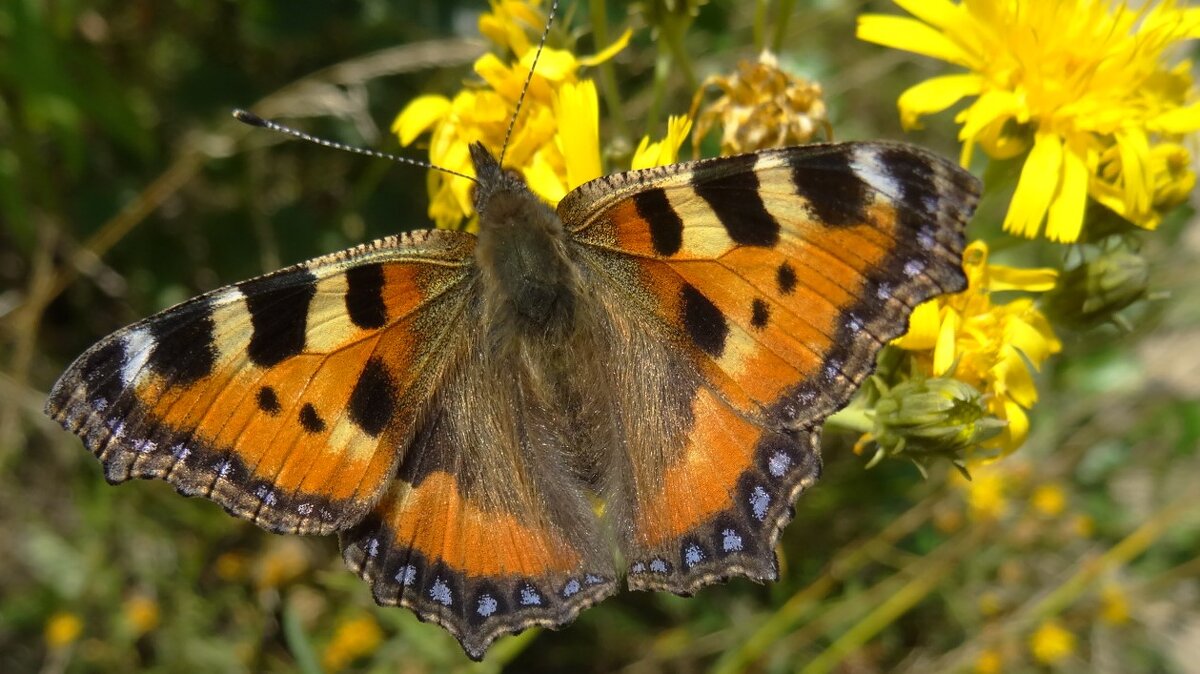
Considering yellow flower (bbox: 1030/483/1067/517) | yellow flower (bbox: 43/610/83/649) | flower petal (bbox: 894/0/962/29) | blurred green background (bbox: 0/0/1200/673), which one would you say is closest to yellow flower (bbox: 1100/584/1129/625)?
blurred green background (bbox: 0/0/1200/673)

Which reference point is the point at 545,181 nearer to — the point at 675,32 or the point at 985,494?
the point at 675,32

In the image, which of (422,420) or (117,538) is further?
(117,538)

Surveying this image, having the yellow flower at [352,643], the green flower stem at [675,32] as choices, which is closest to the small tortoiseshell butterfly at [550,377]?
the green flower stem at [675,32]

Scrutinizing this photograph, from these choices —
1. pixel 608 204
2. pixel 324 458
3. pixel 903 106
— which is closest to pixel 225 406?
pixel 324 458

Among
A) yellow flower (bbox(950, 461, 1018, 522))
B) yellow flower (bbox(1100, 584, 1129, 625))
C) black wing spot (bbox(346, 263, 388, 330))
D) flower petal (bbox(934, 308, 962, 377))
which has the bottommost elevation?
yellow flower (bbox(1100, 584, 1129, 625))

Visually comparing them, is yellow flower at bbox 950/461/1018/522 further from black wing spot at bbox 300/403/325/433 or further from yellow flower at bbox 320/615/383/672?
black wing spot at bbox 300/403/325/433

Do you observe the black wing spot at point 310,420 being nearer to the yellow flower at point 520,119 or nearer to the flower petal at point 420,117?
the yellow flower at point 520,119

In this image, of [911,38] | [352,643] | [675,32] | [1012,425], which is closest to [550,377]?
[675,32]

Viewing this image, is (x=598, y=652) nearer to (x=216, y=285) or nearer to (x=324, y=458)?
(x=216, y=285)
